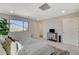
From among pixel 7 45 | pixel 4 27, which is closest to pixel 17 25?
pixel 4 27

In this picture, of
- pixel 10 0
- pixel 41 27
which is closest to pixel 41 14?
pixel 41 27

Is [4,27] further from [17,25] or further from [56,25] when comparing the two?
[56,25]

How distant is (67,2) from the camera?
4.62ft

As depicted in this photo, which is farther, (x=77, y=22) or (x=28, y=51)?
(x=28, y=51)

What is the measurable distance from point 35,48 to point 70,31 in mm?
590

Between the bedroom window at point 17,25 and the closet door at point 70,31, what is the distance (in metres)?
0.60

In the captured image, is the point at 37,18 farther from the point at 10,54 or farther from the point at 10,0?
the point at 10,54

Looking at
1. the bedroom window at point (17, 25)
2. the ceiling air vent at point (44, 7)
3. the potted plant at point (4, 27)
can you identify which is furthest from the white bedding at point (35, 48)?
the ceiling air vent at point (44, 7)

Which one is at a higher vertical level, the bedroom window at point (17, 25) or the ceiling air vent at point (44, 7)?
the ceiling air vent at point (44, 7)

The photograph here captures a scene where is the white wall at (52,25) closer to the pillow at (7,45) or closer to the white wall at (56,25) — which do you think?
the white wall at (56,25)

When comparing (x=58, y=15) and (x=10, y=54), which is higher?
(x=58, y=15)

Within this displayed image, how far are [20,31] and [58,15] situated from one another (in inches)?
24.2

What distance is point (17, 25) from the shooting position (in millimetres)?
1478

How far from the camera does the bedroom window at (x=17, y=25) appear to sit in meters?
Result: 1.47
